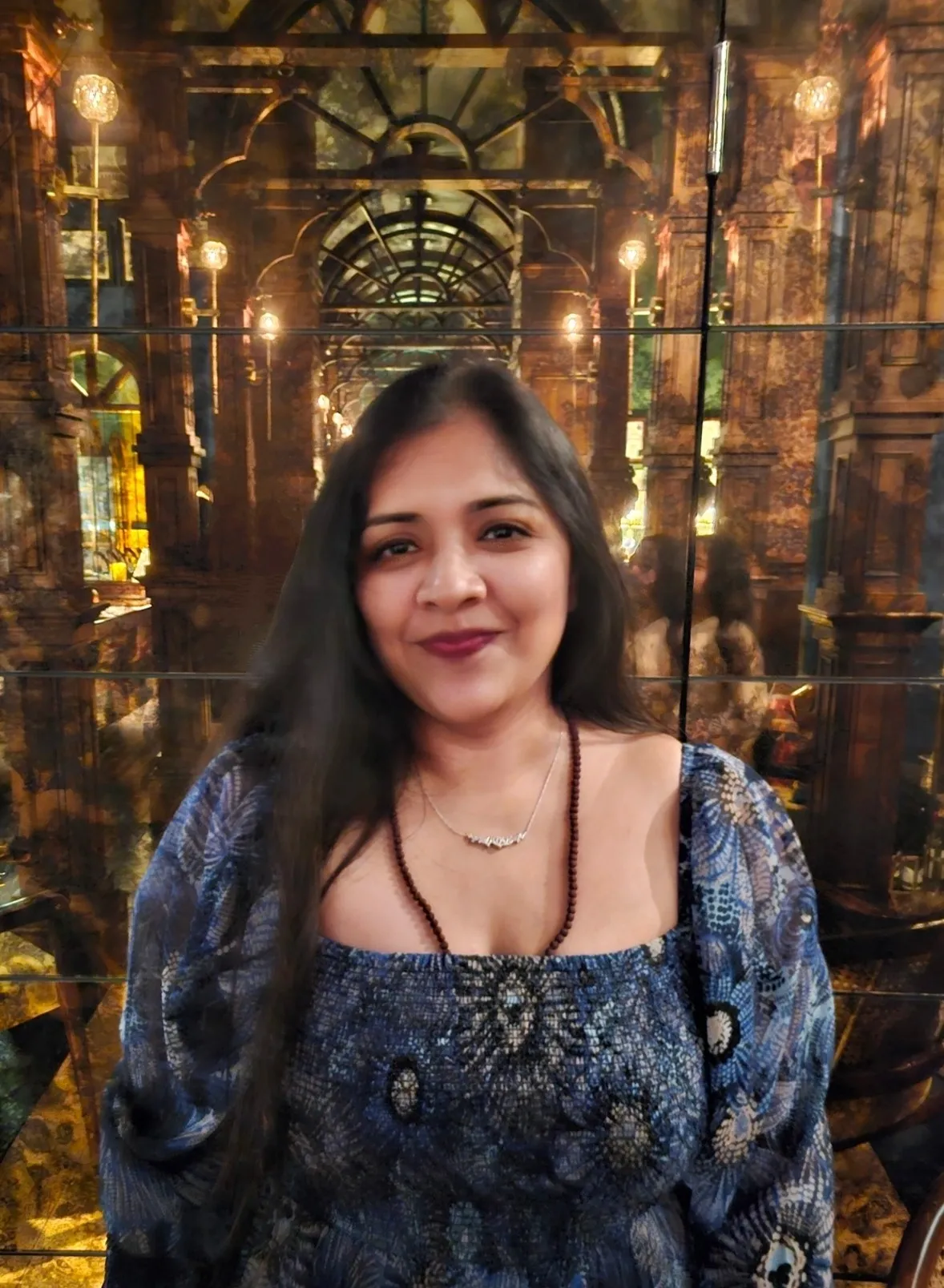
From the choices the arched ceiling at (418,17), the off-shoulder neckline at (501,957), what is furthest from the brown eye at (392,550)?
the arched ceiling at (418,17)

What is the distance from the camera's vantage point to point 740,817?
0.89m

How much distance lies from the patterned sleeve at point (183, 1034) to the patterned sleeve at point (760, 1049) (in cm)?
49

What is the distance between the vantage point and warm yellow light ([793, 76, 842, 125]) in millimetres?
1174

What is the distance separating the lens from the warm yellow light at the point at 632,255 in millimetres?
1220

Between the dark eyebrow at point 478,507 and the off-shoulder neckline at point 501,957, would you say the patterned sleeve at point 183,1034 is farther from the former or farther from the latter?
the dark eyebrow at point 478,507

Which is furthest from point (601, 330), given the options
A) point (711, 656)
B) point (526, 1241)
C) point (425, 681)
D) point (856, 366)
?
point (526, 1241)

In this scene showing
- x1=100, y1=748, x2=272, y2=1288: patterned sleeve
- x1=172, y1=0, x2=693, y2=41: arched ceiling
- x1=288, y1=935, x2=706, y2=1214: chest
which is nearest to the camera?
x1=288, y1=935, x2=706, y2=1214: chest

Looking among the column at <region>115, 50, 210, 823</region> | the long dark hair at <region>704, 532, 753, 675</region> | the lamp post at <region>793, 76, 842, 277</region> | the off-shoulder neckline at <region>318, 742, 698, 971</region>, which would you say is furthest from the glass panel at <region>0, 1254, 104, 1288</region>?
the lamp post at <region>793, 76, 842, 277</region>

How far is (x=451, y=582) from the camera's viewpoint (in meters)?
0.79

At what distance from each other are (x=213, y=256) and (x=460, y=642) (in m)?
0.81

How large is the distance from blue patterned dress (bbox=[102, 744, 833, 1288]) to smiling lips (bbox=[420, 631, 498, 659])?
27cm

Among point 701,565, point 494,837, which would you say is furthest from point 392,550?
point 701,565

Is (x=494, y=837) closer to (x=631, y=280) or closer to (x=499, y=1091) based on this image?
(x=499, y=1091)

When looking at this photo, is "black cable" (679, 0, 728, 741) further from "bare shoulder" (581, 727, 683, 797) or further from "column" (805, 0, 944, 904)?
"bare shoulder" (581, 727, 683, 797)
